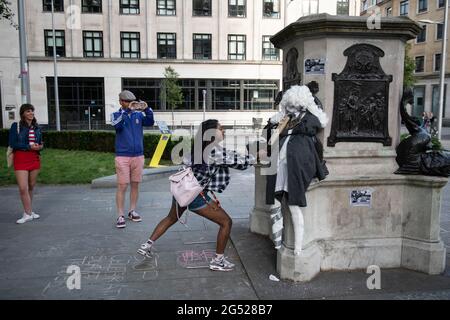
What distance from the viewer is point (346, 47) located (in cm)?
460

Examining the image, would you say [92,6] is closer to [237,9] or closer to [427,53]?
[237,9]

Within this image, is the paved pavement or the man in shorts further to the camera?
the man in shorts

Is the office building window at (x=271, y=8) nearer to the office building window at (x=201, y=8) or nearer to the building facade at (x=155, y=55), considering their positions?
the building facade at (x=155, y=55)

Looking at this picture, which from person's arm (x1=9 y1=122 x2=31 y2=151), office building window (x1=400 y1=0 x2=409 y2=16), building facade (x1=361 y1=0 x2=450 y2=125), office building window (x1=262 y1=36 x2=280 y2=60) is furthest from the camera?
office building window (x1=400 y1=0 x2=409 y2=16)

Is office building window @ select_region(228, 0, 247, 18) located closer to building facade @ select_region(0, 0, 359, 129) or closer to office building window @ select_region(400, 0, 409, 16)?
building facade @ select_region(0, 0, 359, 129)

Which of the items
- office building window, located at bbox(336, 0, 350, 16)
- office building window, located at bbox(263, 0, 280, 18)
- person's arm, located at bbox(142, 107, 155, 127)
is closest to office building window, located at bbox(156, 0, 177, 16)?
office building window, located at bbox(263, 0, 280, 18)

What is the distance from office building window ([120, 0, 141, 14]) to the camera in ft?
120

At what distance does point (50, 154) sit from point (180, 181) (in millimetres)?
13080

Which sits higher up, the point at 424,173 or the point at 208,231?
the point at 424,173

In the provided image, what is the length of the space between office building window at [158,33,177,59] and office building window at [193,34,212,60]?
1760 mm

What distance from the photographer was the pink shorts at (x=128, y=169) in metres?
6.38
